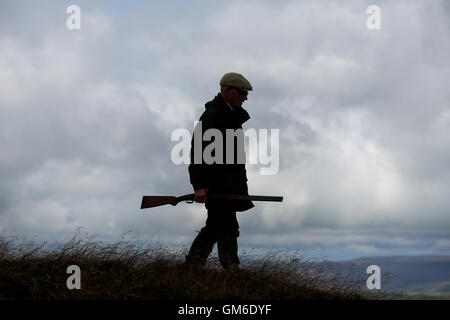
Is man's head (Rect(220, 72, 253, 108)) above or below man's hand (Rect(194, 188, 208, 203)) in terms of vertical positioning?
above

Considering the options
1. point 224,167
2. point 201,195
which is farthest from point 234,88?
point 201,195

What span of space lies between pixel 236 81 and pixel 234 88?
12 cm

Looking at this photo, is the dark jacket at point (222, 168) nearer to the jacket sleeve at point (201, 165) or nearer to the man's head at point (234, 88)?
the jacket sleeve at point (201, 165)

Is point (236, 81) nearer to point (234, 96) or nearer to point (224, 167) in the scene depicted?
point (234, 96)

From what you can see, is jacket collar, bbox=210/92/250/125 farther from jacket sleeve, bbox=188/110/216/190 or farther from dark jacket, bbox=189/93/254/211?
jacket sleeve, bbox=188/110/216/190

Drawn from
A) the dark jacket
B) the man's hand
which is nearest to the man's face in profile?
the dark jacket

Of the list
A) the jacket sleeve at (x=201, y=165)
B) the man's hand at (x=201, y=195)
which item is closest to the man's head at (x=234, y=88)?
the jacket sleeve at (x=201, y=165)

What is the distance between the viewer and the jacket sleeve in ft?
27.7

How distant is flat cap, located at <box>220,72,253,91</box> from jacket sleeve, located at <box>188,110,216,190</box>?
1.73ft

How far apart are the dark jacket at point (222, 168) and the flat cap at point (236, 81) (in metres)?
0.34
